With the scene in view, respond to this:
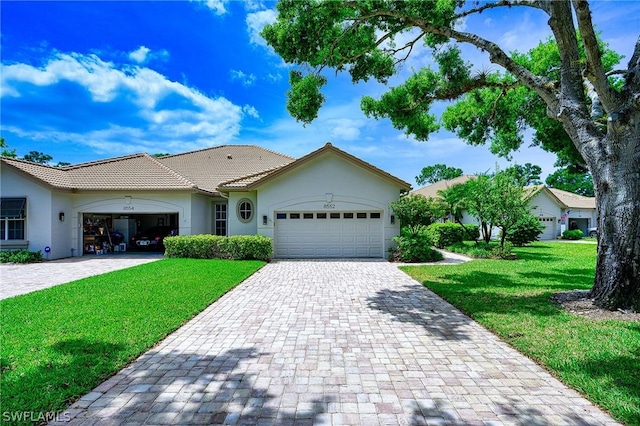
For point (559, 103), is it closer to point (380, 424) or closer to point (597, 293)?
point (597, 293)

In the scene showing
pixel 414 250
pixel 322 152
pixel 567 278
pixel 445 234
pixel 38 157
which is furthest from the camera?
pixel 38 157

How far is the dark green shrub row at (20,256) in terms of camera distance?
549 inches

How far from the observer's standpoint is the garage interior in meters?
17.5

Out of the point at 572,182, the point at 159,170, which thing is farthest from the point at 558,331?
the point at 572,182

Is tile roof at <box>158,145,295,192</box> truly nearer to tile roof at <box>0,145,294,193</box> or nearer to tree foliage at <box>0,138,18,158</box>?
tile roof at <box>0,145,294,193</box>

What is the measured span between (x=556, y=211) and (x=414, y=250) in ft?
83.3

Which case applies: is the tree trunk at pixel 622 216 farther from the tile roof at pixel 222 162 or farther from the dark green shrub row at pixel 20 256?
the dark green shrub row at pixel 20 256

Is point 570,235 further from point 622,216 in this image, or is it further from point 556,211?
point 622,216

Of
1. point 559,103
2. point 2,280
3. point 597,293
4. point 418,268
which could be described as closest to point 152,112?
point 2,280

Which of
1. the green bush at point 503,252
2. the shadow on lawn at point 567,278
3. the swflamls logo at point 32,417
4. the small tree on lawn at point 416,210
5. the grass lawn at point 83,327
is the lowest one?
the shadow on lawn at point 567,278

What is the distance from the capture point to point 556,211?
101 feet

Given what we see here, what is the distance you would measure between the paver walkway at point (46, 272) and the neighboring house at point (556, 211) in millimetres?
23751

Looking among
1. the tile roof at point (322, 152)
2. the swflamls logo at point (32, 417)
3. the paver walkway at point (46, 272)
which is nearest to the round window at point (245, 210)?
the tile roof at point (322, 152)

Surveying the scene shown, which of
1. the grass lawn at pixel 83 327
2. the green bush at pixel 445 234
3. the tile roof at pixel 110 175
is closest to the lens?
the grass lawn at pixel 83 327
